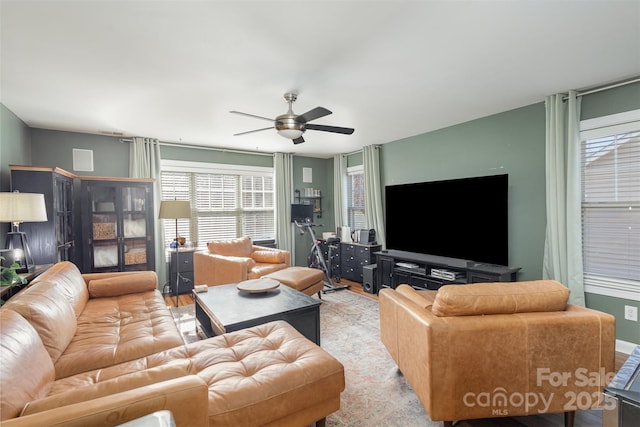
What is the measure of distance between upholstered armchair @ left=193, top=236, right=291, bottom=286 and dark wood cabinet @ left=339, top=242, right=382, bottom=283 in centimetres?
132

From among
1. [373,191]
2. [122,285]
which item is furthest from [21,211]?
[373,191]

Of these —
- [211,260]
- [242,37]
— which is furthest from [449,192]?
[211,260]

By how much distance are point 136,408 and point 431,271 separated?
3.53m

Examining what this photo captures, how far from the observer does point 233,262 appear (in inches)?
158

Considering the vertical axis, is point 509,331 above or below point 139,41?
below

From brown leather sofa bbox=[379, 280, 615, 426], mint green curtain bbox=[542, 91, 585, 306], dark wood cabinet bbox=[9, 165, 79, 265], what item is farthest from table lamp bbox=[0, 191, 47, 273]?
mint green curtain bbox=[542, 91, 585, 306]

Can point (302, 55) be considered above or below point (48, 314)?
above

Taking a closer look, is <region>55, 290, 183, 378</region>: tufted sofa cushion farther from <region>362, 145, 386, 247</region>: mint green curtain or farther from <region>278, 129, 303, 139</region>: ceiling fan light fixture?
<region>362, 145, 386, 247</region>: mint green curtain

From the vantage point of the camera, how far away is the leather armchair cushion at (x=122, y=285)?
283 cm

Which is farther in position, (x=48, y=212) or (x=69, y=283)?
(x=48, y=212)

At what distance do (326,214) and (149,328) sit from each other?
4.89 m

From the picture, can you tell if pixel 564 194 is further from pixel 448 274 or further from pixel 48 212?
pixel 48 212

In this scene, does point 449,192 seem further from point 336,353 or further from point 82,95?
point 82,95

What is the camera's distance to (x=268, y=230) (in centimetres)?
607
